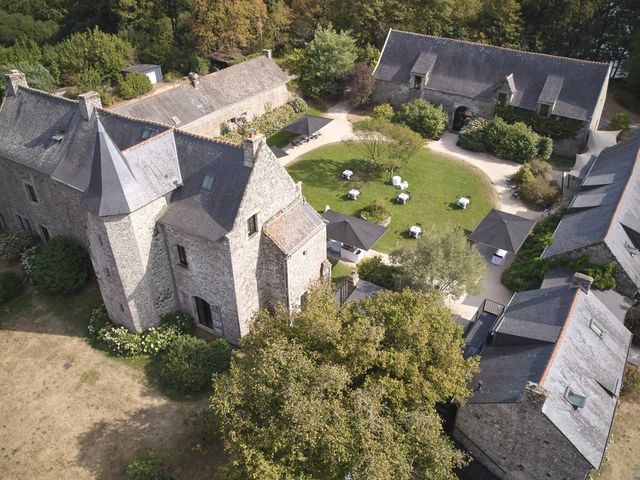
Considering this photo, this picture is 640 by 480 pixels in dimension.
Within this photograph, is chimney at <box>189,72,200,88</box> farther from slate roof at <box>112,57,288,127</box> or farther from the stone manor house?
the stone manor house

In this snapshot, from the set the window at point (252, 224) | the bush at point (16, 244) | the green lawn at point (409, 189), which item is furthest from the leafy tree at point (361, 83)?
the bush at point (16, 244)

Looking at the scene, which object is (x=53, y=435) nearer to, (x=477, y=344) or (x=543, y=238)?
(x=477, y=344)

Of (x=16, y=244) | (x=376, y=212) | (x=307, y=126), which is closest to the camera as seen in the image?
(x=16, y=244)

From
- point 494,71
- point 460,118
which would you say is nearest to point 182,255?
point 460,118

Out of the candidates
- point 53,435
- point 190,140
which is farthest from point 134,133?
point 53,435

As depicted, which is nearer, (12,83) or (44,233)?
(12,83)

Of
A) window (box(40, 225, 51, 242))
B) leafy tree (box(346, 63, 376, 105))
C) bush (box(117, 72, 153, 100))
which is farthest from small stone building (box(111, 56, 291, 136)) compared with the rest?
window (box(40, 225, 51, 242))

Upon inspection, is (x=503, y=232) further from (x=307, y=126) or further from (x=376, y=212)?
(x=307, y=126)
